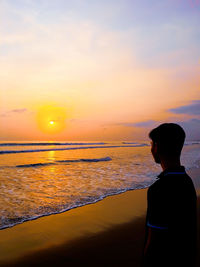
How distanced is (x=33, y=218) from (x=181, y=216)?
15.3 feet

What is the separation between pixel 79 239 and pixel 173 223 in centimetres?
330

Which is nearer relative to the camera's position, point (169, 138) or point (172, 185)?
point (172, 185)

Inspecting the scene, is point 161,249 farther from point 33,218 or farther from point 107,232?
point 33,218

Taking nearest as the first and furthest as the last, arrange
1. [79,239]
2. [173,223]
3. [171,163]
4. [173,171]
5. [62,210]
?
1. [173,223]
2. [173,171]
3. [171,163]
4. [79,239]
5. [62,210]

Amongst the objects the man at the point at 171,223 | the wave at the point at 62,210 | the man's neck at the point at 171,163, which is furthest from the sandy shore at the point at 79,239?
the man's neck at the point at 171,163

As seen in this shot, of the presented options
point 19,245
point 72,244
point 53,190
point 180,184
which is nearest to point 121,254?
point 72,244

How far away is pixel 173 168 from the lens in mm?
1807

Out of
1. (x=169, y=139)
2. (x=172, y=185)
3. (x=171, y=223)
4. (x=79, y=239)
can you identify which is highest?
(x=169, y=139)

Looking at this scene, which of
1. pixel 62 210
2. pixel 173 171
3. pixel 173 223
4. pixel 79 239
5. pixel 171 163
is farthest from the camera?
pixel 62 210

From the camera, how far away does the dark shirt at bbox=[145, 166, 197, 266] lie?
63.7 inches

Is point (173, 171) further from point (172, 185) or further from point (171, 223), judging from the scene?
point (171, 223)

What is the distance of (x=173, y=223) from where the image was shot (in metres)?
1.62

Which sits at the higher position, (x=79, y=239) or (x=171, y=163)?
(x=171, y=163)

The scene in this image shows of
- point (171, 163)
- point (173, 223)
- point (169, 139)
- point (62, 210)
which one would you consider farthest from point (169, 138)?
point (62, 210)
